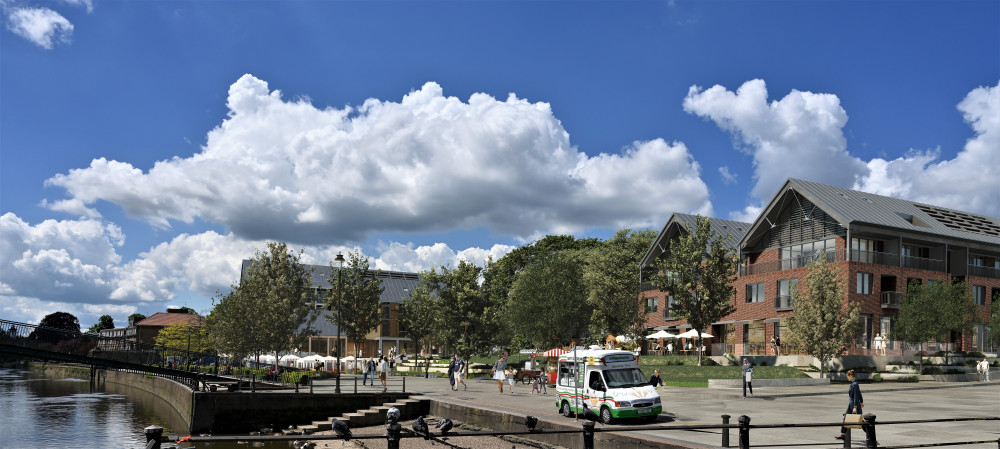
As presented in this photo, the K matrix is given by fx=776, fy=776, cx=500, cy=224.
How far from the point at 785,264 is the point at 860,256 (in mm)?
5744

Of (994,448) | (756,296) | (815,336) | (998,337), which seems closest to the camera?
(994,448)

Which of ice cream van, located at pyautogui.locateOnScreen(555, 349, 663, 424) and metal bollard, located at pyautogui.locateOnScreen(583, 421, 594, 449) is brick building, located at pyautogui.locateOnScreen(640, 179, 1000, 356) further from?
metal bollard, located at pyautogui.locateOnScreen(583, 421, 594, 449)

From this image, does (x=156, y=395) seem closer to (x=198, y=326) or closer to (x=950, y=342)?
(x=198, y=326)

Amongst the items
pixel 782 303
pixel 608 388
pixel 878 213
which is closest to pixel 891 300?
pixel 878 213

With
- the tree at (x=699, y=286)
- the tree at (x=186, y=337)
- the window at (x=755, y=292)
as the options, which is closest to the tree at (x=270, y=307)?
the tree at (x=699, y=286)

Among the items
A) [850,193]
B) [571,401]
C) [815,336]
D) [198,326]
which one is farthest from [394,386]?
[198,326]

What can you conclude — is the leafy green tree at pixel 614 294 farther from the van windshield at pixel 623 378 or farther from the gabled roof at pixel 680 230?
the van windshield at pixel 623 378

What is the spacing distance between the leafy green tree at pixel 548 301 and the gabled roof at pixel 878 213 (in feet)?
44.3

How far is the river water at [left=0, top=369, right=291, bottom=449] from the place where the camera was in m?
34.5

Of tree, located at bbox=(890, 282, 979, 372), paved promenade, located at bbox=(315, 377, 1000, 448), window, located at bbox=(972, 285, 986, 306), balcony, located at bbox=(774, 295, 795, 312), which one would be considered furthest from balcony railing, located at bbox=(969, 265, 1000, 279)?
paved promenade, located at bbox=(315, 377, 1000, 448)

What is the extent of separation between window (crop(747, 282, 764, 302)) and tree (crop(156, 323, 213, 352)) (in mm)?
65926

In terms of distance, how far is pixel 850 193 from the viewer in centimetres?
5841

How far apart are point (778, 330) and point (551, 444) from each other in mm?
35374

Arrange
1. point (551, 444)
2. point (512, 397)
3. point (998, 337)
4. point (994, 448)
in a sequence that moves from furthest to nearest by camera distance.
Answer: point (998, 337) < point (512, 397) < point (551, 444) < point (994, 448)
